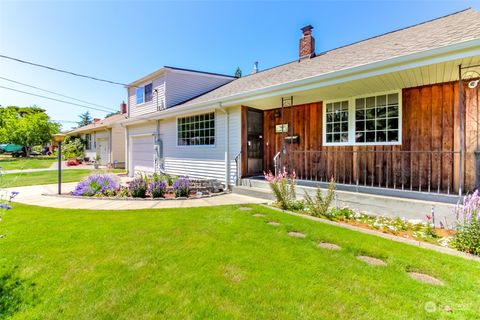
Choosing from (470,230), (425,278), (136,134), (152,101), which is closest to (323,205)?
(470,230)

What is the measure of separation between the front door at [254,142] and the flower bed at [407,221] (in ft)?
8.51

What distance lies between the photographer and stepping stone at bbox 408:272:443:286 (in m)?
2.55

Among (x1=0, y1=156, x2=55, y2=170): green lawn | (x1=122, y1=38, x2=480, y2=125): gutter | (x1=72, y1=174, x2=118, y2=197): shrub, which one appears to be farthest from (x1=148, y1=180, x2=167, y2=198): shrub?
(x1=0, y1=156, x2=55, y2=170): green lawn

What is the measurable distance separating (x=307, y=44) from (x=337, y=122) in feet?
15.2

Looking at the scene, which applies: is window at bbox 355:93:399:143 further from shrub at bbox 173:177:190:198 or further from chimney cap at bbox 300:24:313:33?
shrub at bbox 173:177:190:198

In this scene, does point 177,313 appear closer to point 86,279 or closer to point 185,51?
point 86,279

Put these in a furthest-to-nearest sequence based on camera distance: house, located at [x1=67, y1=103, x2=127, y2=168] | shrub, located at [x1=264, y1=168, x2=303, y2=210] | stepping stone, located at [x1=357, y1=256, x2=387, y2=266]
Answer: house, located at [x1=67, y1=103, x2=127, y2=168]
shrub, located at [x1=264, y1=168, x2=303, y2=210]
stepping stone, located at [x1=357, y1=256, x2=387, y2=266]

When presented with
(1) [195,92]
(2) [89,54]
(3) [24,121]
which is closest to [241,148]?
(1) [195,92]

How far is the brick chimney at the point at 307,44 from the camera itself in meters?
9.64

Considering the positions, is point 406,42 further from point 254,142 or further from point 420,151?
point 254,142

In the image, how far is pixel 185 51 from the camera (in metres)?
16.4

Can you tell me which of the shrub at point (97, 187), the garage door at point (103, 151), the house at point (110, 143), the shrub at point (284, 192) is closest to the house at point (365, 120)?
the shrub at point (284, 192)

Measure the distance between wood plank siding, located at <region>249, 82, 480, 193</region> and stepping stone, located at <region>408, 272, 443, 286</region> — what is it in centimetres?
258

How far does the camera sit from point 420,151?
4746 mm
